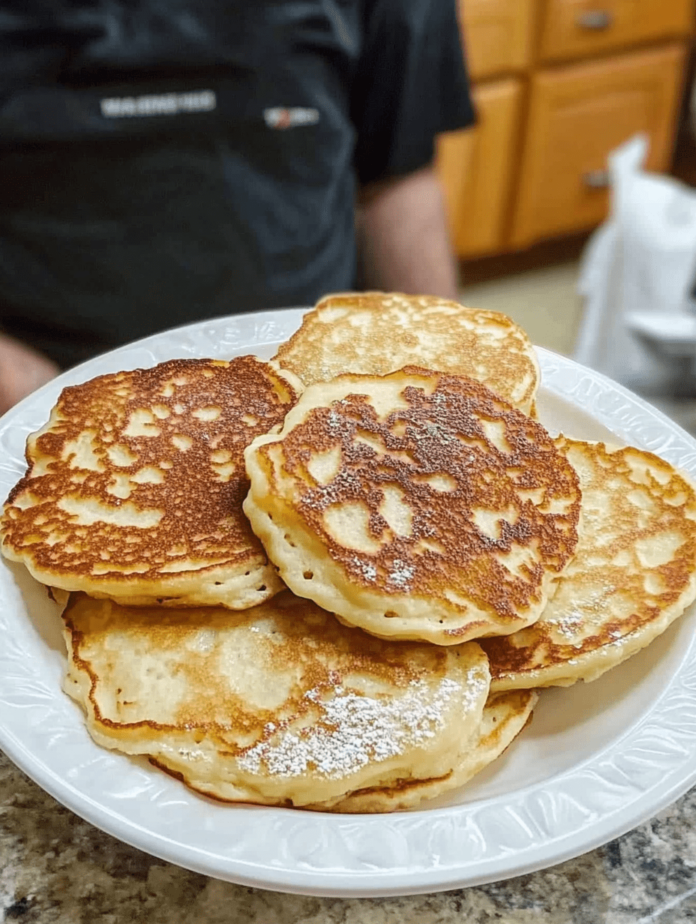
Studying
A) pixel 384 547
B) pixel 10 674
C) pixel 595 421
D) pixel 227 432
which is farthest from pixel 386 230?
pixel 10 674

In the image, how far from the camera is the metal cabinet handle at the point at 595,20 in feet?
8.77

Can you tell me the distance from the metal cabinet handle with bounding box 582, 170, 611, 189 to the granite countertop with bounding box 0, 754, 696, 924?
2.74m

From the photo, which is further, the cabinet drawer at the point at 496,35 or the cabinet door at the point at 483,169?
the cabinet door at the point at 483,169

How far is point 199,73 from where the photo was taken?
4.48 ft

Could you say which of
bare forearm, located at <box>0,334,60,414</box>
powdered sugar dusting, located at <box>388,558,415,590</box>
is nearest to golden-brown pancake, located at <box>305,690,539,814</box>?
powdered sugar dusting, located at <box>388,558,415,590</box>

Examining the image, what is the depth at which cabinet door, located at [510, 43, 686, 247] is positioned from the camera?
2.83 metres

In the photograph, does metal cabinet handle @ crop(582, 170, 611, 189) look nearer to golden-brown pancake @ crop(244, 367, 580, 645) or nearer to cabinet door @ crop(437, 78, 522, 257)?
cabinet door @ crop(437, 78, 522, 257)

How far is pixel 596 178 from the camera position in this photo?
3.09 metres

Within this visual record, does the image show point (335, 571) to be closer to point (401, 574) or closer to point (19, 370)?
point (401, 574)

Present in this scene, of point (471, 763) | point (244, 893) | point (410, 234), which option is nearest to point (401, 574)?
point (471, 763)

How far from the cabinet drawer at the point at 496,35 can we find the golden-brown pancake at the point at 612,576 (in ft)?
6.46

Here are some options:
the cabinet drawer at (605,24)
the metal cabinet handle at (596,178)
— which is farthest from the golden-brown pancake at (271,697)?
the metal cabinet handle at (596,178)

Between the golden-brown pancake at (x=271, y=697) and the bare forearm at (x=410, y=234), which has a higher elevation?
the golden-brown pancake at (x=271, y=697)

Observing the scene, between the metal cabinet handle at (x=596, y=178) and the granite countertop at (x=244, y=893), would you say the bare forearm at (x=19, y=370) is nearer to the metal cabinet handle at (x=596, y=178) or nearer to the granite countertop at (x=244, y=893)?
the granite countertop at (x=244, y=893)
